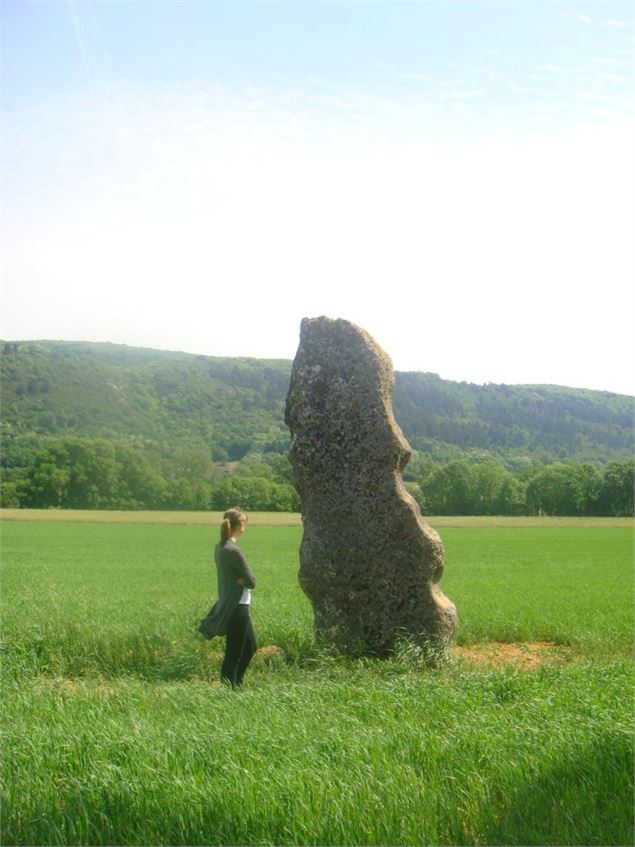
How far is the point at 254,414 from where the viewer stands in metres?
130

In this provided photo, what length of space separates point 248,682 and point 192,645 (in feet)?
6.69

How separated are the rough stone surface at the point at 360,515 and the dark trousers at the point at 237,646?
1.37 metres

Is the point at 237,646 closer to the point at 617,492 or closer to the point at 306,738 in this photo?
the point at 306,738

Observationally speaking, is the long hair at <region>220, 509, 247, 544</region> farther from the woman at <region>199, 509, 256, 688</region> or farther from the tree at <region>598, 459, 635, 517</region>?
the tree at <region>598, 459, 635, 517</region>

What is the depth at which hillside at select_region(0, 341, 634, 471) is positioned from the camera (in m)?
116

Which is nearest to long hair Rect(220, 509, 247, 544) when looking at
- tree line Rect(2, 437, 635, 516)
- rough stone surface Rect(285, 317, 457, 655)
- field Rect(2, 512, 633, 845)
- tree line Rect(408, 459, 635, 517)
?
rough stone surface Rect(285, 317, 457, 655)

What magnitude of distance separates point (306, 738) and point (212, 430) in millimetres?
123957

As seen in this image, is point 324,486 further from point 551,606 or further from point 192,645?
point 551,606

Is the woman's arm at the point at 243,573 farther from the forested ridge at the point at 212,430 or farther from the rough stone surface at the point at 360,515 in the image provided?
the forested ridge at the point at 212,430

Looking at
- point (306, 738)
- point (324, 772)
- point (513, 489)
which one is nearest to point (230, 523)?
point (306, 738)

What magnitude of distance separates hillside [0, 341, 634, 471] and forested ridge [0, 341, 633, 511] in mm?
275

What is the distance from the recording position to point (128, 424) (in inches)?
5536

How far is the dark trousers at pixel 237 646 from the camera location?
9.86 m

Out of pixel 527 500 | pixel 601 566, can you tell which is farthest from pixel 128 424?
pixel 601 566
